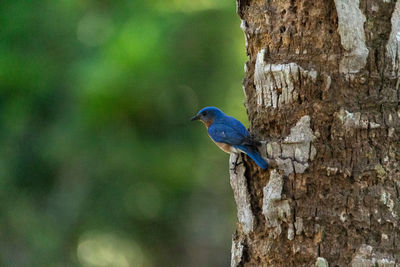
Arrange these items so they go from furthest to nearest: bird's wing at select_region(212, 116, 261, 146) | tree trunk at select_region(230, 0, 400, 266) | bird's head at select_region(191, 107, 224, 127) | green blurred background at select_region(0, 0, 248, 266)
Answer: green blurred background at select_region(0, 0, 248, 266) → bird's head at select_region(191, 107, 224, 127) → bird's wing at select_region(212, 116, 261, 146) → tree trunk at select_region(230, 0, 400, 266)

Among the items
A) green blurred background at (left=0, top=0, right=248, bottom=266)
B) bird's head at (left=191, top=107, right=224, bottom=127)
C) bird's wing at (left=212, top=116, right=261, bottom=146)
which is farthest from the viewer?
green blurred background at (left=0, top=0, right=248, bottom=266)

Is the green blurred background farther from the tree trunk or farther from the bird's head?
the tree trunk

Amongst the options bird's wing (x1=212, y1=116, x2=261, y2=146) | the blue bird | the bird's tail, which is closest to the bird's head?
the blue bird

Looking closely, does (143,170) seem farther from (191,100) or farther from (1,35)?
(1,35)

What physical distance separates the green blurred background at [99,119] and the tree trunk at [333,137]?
6065 mm

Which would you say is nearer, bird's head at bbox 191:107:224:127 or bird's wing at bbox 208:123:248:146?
bird's wing at bbox 208:123:248:146

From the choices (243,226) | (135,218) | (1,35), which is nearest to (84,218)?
(135,218)

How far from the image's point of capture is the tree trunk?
3.26 m

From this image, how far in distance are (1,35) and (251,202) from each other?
7.46m

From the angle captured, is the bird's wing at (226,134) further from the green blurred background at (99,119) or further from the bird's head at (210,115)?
the green blurred background at (99,119)

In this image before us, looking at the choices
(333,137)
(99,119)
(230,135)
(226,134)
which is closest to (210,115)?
(226,134)

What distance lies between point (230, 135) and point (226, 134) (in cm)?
15

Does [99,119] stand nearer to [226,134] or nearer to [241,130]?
[226,134]

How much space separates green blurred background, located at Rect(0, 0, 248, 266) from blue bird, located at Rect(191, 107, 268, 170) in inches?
184
